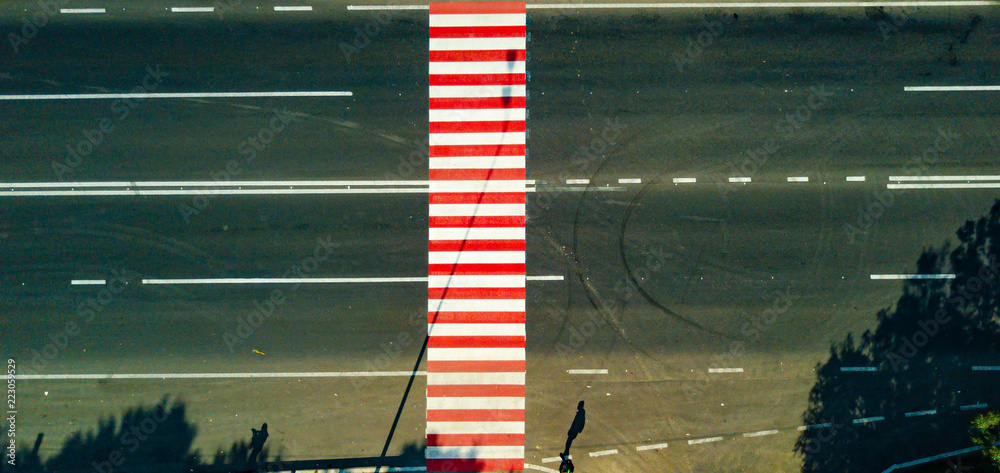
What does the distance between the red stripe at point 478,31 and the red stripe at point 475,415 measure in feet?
36.0

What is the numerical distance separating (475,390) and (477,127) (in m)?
7.69

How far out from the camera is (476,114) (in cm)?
1630

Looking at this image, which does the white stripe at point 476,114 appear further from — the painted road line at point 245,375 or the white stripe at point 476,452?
the white stripe at point 476,452

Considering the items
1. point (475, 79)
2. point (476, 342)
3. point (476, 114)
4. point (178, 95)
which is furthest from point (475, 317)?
point (178, 95)

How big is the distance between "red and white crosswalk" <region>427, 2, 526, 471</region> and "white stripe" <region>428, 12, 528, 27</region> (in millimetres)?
39

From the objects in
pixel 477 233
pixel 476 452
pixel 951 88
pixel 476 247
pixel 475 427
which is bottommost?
pixel 476 452

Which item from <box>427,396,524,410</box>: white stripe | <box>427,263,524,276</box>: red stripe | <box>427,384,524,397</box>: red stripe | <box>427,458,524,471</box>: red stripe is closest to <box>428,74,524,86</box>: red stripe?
<box>427,263,524,276</box>: red stripe

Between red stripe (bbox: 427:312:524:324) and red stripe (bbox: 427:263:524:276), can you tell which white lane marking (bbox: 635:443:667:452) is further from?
red stripe (bbox: 427:263:524:276)

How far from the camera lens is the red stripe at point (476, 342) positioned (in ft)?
52.9

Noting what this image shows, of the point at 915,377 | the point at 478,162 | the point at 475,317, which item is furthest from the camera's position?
the point at 478,162

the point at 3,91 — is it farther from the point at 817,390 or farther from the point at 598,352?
the point at 817,390

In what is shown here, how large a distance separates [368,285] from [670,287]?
28.8ft

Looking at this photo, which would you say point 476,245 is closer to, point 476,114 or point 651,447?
point 476,114

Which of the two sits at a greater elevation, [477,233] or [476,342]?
[477,233]
